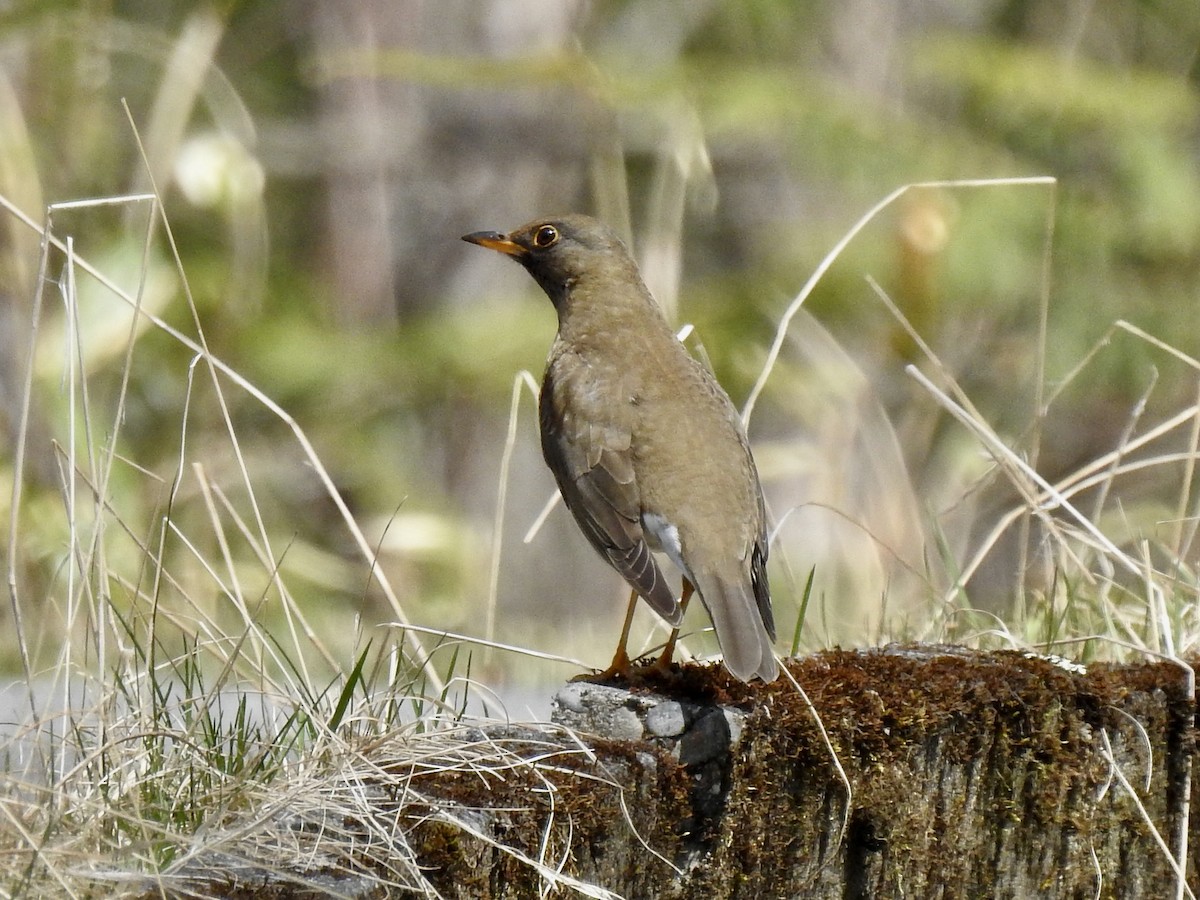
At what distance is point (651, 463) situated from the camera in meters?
4.11

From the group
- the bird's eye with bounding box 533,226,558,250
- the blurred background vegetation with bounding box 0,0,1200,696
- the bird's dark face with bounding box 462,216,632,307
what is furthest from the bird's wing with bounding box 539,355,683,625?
the blurred background vegetation with bounding box 0,0,1200,696

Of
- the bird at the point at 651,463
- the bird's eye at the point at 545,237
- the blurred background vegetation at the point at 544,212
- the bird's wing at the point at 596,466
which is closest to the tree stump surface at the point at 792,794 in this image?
the bird at the point at 651,463

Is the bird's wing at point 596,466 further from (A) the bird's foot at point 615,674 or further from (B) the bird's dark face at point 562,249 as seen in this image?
(B) the bird's dark face at point 562,249

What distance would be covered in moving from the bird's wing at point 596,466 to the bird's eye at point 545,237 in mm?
680

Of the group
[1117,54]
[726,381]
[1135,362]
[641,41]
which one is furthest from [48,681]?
[1117,54]

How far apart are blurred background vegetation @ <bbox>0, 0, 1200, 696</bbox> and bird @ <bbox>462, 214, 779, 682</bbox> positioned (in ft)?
7.56

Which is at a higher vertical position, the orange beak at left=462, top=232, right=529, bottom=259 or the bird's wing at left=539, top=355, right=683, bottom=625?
the orange beak at left=462, top=232, right=529, bottom=259

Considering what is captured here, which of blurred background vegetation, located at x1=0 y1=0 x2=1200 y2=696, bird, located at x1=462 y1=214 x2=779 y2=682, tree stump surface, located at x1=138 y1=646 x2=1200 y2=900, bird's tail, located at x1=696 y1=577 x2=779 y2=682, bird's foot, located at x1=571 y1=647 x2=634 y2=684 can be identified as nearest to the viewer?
tree stump surface, located at x1=138 y1=646 x2=1200 y2=900

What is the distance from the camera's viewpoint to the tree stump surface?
2.51 meters

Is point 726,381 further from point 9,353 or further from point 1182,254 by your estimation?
point 9,353

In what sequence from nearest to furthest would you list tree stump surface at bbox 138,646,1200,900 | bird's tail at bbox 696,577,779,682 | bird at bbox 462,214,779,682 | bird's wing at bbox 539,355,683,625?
tree stump surface at bbox 138,646,1200,900 < bird's tail at bbox 696,577,779,682 < bird at bbox 462,214,779,682 < bird's wing at bbox 539,355,683,625

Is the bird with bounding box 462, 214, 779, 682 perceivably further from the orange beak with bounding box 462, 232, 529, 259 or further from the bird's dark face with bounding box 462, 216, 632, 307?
the orange beak with bounding box 462, 232, 529, 259

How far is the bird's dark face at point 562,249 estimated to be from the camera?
16.2 feet

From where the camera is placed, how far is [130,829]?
2586 mm
